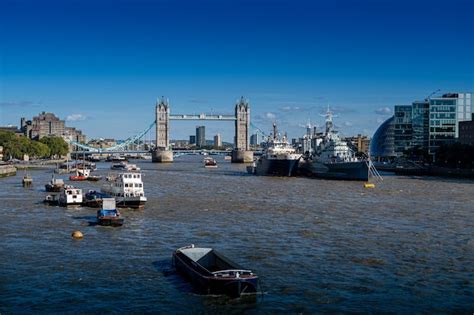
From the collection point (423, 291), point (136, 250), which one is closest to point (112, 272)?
point (136, 250)

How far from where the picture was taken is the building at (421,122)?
138m

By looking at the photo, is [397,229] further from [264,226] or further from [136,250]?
[136,250]

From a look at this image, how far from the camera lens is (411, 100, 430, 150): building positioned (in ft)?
452

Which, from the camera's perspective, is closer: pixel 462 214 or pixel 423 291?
pixel 423 291

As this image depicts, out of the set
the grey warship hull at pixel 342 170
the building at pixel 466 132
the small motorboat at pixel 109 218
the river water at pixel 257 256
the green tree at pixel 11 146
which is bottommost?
the river water at pixel 257 256

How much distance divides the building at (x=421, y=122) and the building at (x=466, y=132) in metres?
14.4

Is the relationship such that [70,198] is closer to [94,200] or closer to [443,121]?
[94,200]

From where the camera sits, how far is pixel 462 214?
1626 inches

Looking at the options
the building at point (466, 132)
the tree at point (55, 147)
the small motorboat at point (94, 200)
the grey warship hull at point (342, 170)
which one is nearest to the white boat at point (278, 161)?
the grey warship hull at point (342, 170)

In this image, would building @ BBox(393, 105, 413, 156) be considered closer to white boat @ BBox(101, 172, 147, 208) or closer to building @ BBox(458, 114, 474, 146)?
building @ BBox(458, 114, 474, 146)

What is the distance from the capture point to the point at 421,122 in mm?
139250

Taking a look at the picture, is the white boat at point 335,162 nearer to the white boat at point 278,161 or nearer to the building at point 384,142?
the white boat at point 278,161

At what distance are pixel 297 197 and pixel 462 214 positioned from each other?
1668 cm

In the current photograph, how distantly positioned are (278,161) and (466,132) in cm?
4449
